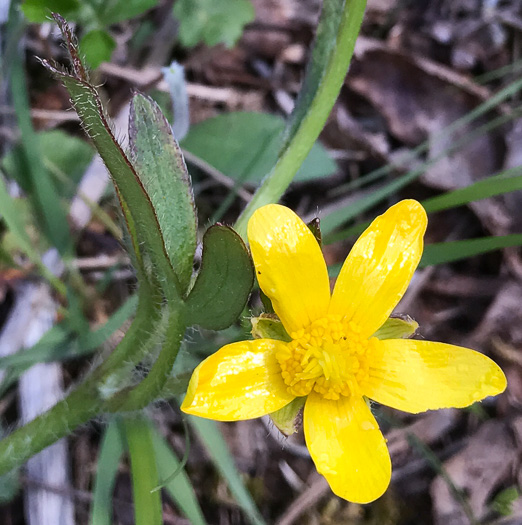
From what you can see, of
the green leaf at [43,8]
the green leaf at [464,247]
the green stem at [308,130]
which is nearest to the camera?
the green stem at [308,130]

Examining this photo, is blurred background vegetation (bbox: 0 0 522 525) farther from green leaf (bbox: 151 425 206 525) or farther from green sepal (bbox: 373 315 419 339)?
green sepal (bbox: 373 315 419 339)

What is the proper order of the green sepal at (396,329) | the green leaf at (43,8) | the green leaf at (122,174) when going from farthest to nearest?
the green leaf at (43,8) → the green sepal at (396,329) → the green leaf at (122,174)

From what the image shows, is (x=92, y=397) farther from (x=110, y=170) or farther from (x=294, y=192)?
(x=294, y=192)

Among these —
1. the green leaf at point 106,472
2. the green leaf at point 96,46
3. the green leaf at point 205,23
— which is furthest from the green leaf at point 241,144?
the green leaf at point 106,472

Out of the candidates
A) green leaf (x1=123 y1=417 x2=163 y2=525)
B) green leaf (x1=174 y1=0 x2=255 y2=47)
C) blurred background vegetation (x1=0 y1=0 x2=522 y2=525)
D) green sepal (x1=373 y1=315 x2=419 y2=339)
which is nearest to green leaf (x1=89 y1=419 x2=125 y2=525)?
blurred background vegetation (x1=0 y1=0 x2=522 y2=525)

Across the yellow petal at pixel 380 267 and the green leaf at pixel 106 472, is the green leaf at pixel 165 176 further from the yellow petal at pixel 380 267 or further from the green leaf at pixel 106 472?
the green leaf at pixel 106 472

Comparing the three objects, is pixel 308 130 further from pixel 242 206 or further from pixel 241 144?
pixel 242 206
